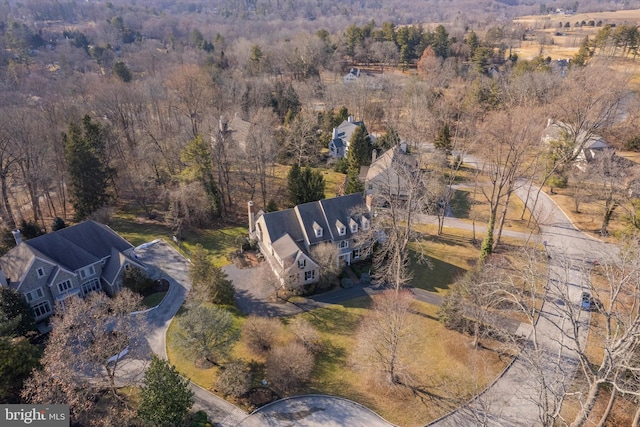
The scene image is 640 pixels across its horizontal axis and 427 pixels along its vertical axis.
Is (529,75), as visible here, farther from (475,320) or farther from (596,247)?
(475,320)

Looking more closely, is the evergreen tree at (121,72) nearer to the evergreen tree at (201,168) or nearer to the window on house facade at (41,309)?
the evergreen tree at (201,168)

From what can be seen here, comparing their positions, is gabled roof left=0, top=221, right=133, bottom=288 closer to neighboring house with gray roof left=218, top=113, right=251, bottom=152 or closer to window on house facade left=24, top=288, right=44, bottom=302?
window on house facade left=24, top=288, right=44, bottom=302

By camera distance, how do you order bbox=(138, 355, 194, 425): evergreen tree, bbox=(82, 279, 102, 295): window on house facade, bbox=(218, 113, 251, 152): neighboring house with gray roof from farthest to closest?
bbox=(218, 113, 251, 152): neighboring house with gray roof
bbox=(82, 279, 102, 295): window on house facade
bbox=(138, 355, 194, 425): evergreen tree

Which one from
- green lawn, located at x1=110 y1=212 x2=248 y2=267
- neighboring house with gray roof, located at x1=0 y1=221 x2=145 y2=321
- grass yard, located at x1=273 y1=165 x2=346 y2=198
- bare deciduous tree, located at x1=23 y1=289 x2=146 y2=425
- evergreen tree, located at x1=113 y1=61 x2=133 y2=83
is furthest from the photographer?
evergreen tree, located at x1=113 y1=61 x2=133 y2=83

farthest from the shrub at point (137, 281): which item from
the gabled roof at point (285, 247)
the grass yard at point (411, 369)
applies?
the gabled roof at point (285, 247)

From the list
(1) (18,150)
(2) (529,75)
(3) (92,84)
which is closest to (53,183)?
(1) (18,150)

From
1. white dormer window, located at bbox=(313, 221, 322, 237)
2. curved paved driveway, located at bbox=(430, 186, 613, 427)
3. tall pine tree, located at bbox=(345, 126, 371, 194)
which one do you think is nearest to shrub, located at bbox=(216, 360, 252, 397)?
curved paved driveway, located at bbox=(430, 186, 613, 427)
